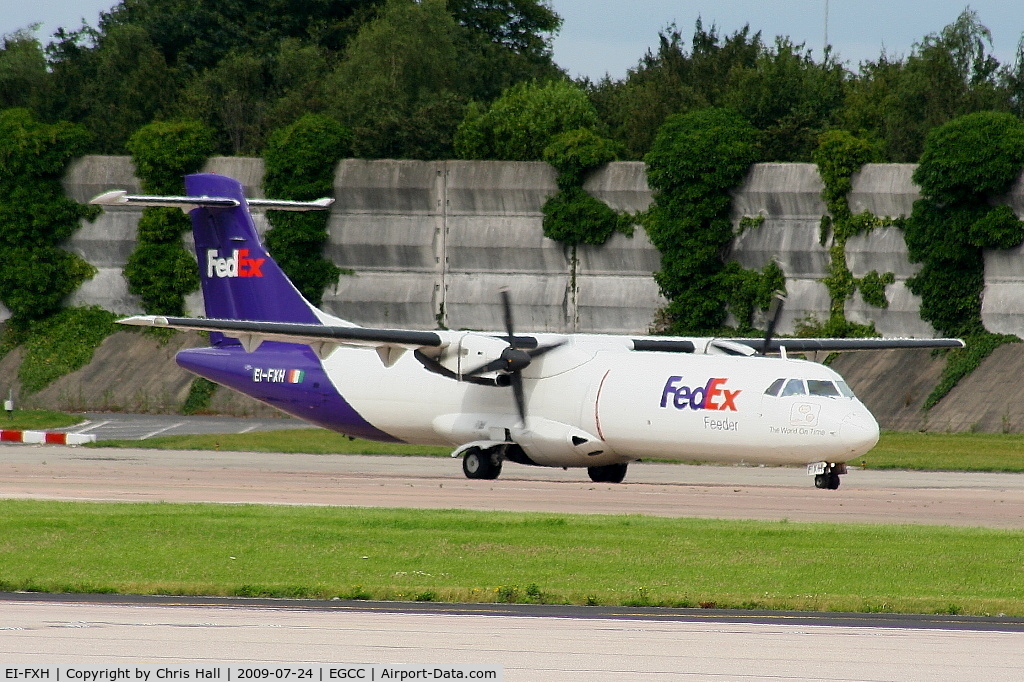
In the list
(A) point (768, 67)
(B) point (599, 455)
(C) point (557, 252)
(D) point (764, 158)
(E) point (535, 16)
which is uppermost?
(E) point (535, 16)

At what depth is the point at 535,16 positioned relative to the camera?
278 feet

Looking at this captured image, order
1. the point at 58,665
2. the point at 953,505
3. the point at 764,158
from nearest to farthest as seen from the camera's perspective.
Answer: the point at 58,665, the point at 953,505, the point at 764,158

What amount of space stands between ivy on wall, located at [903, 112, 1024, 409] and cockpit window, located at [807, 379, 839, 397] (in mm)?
19886

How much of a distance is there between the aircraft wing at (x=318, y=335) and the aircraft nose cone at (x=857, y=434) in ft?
27.4

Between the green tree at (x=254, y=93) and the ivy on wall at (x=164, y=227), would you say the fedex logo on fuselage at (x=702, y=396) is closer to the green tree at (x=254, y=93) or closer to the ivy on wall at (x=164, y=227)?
the ivy on wall at (x=164, y=227)

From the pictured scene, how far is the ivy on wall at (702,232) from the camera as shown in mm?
48625

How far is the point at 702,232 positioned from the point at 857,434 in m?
24.3

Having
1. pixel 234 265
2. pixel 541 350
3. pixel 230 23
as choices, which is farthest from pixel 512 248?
pixel 230 23

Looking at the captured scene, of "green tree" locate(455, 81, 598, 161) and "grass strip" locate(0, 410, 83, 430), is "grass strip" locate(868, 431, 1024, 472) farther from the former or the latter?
"grass strip" locate(0, 410, 83, 430)

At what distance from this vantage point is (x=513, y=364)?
2862 centimetres

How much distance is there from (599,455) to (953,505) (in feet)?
25.1

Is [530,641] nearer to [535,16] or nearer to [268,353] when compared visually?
[268,353]

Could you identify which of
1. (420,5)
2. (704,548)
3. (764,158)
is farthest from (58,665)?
(420,5)

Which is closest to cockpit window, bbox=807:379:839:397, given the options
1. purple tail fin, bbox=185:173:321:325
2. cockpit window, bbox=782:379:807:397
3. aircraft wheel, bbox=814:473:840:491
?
cockpit window, bbox=782:379:807:397
